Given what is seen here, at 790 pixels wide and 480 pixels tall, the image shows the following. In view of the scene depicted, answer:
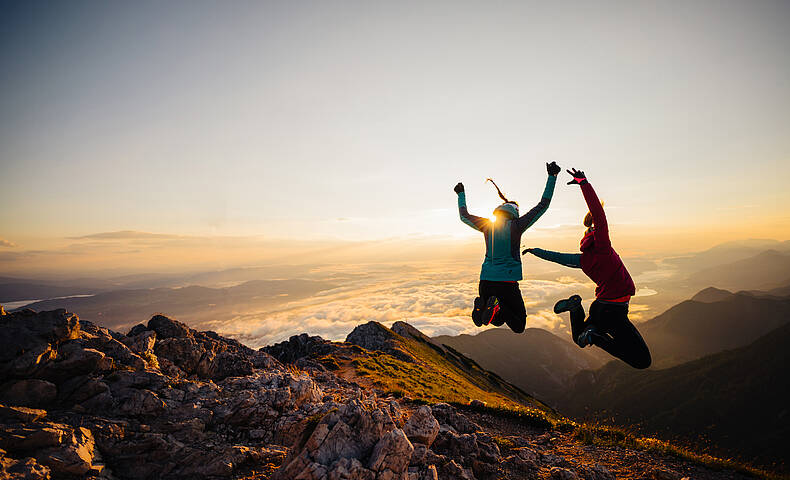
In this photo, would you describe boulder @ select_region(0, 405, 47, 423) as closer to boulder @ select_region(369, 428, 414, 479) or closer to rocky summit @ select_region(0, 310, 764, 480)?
rocky summit @ select_region(0, 310, 764, 480)

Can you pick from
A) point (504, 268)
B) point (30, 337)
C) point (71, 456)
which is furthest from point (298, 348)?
point (504, 268)

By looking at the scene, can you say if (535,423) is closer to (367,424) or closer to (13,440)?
(367,424)

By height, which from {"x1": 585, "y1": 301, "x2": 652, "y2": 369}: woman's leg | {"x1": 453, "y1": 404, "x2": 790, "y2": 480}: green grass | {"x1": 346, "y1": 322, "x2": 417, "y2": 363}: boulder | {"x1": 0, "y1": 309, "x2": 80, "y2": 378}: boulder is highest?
{"x1": 585, "y1": 301, "x2": 652, "y2": 369}: woman's leg

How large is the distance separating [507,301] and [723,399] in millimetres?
185605

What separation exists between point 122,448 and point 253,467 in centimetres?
395

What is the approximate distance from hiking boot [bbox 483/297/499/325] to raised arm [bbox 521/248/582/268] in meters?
1.58

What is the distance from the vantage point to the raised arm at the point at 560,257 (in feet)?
25.4

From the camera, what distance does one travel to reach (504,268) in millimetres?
8383

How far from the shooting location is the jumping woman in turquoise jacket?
27.3ft

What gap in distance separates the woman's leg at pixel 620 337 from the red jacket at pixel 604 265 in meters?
0.41

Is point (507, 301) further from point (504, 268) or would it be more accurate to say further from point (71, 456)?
point (71, 456)

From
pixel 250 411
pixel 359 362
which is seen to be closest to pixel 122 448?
pixel 250 411

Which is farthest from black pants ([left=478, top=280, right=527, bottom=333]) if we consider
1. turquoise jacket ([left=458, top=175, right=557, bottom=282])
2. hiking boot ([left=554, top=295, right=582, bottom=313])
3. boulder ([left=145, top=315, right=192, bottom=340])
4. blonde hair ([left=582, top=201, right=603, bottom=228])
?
boulder ([left=145, top=315, right=192, bottom=340])

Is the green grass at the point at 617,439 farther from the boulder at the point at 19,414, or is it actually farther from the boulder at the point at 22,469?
the boulder at the point at 19,414
